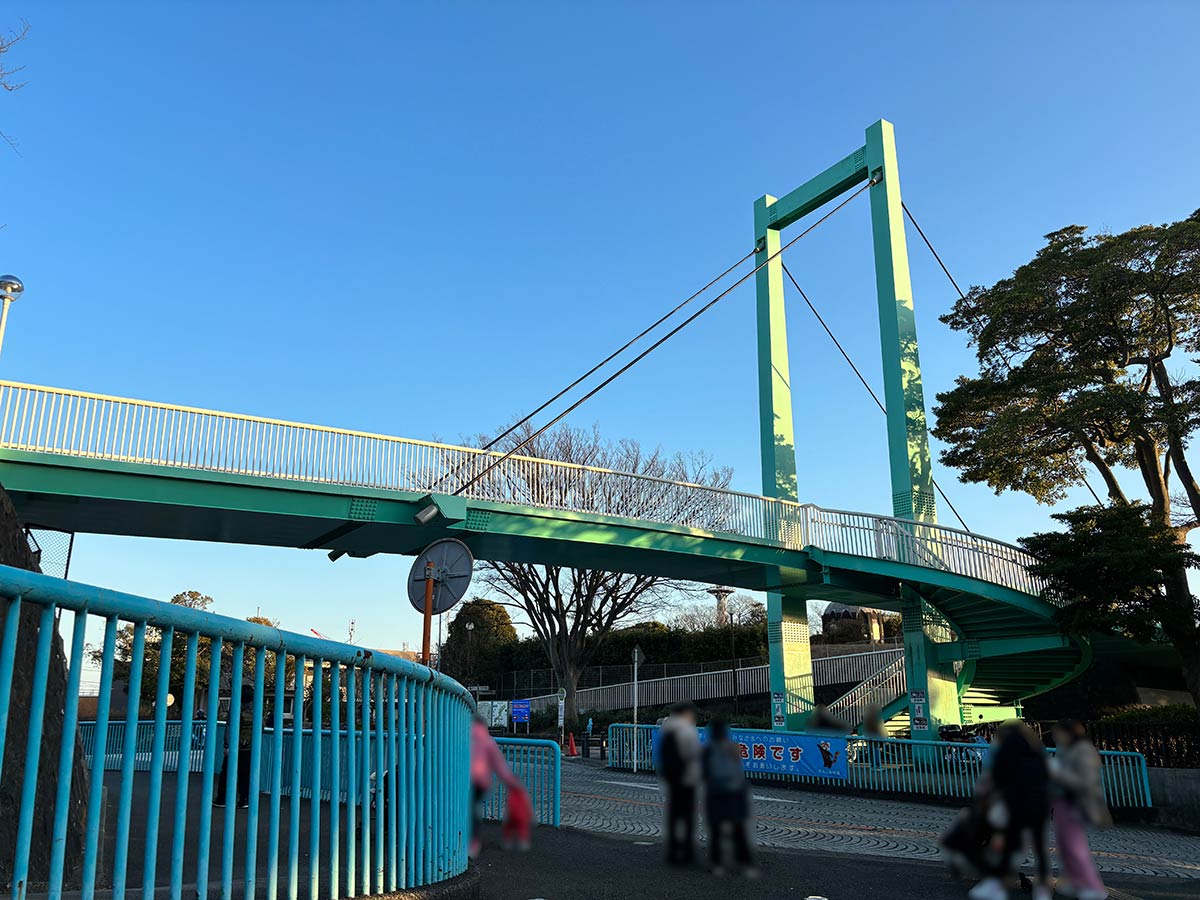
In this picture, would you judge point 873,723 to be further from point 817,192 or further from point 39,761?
point 39,761

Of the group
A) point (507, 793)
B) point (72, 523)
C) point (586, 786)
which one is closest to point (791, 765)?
point (507, 793)

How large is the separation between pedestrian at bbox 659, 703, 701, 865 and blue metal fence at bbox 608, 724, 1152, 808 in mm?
1130

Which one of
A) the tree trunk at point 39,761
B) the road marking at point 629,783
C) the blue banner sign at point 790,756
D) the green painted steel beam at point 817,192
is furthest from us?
the road marking at point 629,783

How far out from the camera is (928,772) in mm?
3135

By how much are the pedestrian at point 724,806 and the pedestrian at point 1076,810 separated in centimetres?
25

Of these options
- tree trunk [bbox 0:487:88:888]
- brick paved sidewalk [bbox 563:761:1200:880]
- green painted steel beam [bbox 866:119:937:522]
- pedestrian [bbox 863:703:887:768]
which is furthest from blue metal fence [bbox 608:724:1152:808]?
tree trunk [bbox 0:487:88:888]

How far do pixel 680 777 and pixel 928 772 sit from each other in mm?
2677

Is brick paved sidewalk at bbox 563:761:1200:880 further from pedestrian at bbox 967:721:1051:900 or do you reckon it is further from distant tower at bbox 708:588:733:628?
distant tower at bbox 708:588:733:628

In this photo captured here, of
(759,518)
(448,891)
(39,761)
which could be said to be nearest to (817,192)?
(448,891)

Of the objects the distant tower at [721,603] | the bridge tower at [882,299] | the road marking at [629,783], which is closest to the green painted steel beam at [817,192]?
the bridge tower at [882,299]

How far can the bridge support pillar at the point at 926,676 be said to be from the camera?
2955mm

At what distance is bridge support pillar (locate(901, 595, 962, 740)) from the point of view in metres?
2.96

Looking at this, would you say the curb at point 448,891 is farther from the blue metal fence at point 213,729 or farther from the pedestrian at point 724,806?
the pedestrian at point 724,806

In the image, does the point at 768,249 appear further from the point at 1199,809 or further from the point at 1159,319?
the point at 1199,809
